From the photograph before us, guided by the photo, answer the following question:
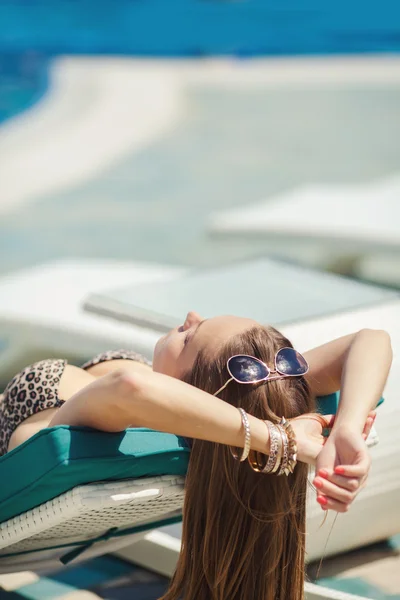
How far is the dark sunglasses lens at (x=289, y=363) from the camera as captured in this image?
205 centimetres

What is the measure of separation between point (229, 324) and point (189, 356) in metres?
0.11

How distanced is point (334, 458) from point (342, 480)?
7 cm

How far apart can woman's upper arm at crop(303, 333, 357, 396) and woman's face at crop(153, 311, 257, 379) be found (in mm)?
257

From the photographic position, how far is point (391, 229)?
4684mm

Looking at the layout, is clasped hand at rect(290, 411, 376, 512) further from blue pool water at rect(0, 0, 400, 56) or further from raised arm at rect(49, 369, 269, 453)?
blue pool water at rect(0, 0, 400, 56)

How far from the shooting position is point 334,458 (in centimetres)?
191

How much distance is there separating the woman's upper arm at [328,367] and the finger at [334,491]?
0.45 m

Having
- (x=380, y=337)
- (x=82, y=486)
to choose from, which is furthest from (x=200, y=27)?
(x=82, y=486)

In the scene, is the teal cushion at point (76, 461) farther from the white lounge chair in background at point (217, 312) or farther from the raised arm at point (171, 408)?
the white lounge chair in background at point (217, 312)

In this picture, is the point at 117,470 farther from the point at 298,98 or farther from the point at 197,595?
the point at 298,98

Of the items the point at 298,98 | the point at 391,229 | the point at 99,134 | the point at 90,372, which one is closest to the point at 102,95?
the point at 99,134

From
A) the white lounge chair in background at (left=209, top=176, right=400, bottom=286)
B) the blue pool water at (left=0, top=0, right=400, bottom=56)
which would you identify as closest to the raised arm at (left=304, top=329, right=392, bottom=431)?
the white lounge chair in background at (left=209, top=176, right=400, bottom=286)

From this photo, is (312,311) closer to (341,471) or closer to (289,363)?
(289,363)

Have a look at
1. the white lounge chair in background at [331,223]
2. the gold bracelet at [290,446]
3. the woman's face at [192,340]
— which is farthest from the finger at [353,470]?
the white lounge chair in background at [331,223]
